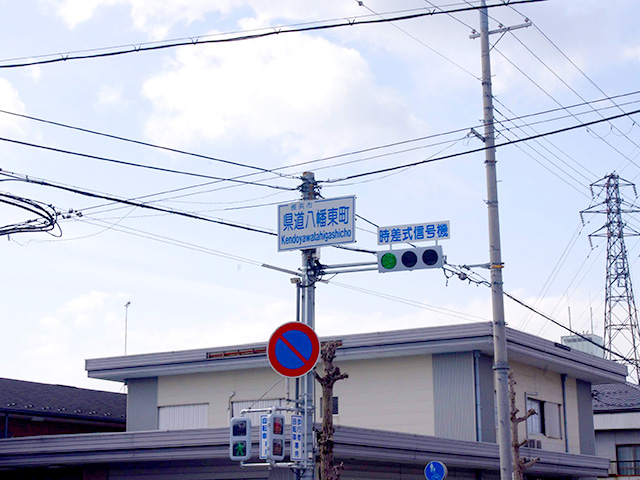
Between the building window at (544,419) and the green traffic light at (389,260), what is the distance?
16640 millimetres

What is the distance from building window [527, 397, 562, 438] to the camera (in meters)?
30.6

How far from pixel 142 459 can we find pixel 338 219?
444 inches

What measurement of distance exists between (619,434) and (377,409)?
17.9 meters

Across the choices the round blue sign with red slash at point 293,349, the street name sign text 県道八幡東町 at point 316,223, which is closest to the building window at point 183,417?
the street name sign text 県道八幡東町 at point 316,223

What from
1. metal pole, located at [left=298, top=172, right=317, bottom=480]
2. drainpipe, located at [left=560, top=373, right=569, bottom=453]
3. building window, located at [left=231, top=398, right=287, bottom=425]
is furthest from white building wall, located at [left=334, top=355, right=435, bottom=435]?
metal pole, located at [left=298, top=172, right=317, bottom=480]

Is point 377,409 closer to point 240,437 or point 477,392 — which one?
point 477,392

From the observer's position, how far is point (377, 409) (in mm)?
28141

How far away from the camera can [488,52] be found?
21.9 m

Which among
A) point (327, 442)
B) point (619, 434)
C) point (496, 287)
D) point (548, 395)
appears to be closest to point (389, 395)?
point (548, 395)

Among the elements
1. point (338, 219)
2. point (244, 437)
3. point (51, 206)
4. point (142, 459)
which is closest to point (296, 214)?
point (338, 219)

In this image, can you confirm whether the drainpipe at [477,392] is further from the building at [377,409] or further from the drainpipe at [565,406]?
the drainpipe at [565,406]

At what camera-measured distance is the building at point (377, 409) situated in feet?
75.1

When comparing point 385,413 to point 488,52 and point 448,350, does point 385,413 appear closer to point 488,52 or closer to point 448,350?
point 448,350

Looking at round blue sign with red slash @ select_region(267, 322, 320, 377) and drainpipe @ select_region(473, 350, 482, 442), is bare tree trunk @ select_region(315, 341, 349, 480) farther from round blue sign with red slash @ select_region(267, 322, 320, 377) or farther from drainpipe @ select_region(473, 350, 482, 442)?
drainpipe @ select_region(473, 350, 482, 442)
